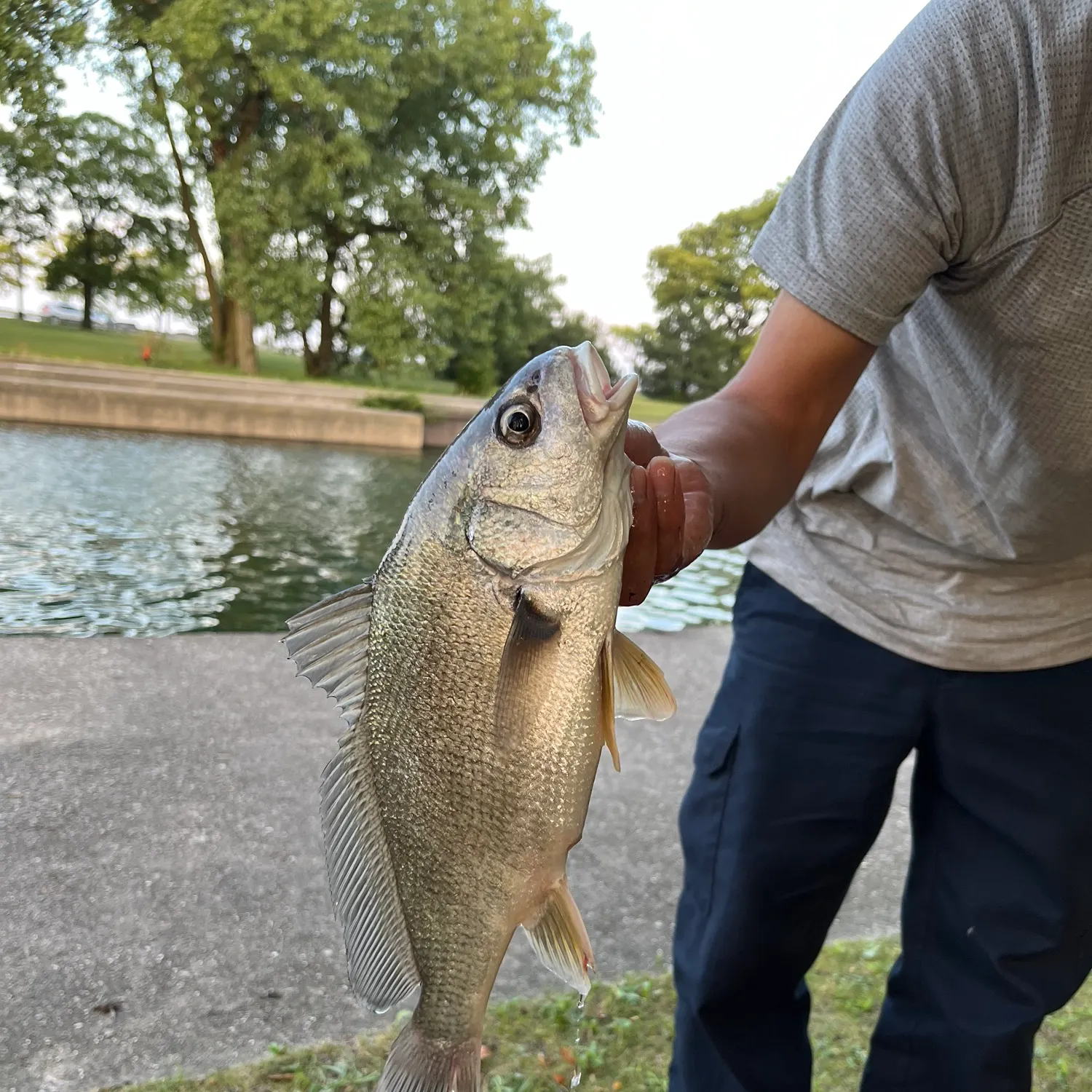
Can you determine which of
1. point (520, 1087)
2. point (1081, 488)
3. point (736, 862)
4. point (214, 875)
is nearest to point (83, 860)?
point (214, 875)

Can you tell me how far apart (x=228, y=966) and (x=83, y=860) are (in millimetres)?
648

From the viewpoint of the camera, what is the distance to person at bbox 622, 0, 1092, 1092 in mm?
1156

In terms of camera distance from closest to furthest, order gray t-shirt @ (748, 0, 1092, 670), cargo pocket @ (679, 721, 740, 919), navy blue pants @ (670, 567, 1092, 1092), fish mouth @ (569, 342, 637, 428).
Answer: fish mouth @ (569, 342, 637, 428)
gray t-shirt @ (748, 0, 1092, 670)
navy blue pants @ (670, 567, 1092, 1092)
cargo pocket @ (679, 721, 740, 919)

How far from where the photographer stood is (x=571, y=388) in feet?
3.01

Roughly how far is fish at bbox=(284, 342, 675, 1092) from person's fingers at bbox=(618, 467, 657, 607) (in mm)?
24

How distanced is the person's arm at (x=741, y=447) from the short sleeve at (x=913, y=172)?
0.05 m

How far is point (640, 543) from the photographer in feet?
3.08

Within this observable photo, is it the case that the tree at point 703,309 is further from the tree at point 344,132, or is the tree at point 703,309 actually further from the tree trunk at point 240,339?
the tree trunk at point 240,339

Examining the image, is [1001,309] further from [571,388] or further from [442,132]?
[442,132]

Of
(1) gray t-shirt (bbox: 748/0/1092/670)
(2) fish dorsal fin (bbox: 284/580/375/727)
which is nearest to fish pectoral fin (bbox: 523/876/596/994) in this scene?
(2) fish dorsal fin (bbox: 284/580/375/727)

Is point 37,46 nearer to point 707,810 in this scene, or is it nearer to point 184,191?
point 184,191

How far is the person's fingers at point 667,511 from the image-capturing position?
936 millimetres

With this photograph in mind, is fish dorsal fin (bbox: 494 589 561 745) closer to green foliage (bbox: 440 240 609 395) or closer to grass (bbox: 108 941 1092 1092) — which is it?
grass (bbox: 108 941 1092 1092)

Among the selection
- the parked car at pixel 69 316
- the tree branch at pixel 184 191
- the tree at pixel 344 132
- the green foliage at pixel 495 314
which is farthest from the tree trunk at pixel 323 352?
the parked car at pixel 69 316
